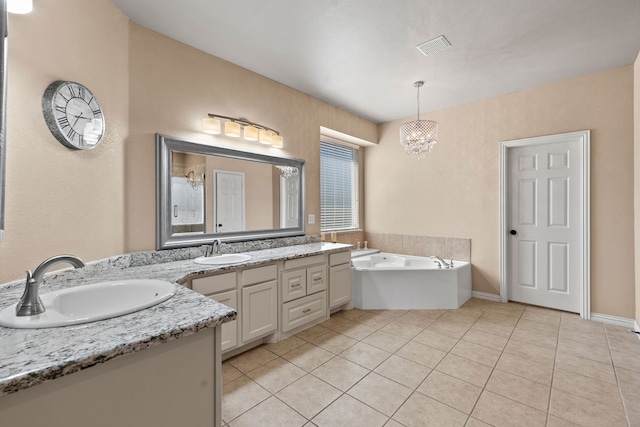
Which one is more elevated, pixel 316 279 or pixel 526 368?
pixel 316 279

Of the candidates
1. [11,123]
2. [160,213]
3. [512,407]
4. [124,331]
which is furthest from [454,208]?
[11,123]

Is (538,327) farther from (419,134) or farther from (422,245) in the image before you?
(419,134)

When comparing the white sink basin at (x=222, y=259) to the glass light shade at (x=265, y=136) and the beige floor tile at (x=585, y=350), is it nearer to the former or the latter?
the glass light shade at (x=265, y=136)

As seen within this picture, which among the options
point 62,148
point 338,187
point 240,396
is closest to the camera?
point 62,148

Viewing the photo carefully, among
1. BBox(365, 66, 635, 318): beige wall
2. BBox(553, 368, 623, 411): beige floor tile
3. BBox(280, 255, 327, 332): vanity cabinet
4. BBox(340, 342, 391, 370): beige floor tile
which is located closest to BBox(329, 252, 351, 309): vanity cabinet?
BBox(280, 255, 327, 332): vanity cabinet

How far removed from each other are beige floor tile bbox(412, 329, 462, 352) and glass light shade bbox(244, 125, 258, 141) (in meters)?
2.43

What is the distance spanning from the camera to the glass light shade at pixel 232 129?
265cm

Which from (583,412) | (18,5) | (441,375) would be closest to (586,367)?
(583,412)

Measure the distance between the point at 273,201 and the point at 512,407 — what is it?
251 centimetres

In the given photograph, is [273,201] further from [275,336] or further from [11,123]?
[11,123]

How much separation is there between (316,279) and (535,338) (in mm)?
2074

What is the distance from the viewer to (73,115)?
1.68 meters

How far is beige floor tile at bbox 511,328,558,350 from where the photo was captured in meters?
2.52

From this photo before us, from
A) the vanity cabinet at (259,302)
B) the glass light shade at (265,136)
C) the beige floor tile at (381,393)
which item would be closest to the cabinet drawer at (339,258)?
the vanity cabinet at (259,302)
